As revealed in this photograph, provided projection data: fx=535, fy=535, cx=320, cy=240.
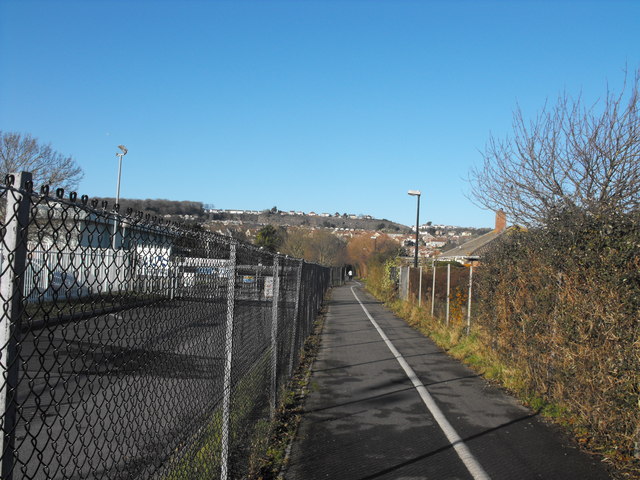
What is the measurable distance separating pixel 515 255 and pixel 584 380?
11.9ft

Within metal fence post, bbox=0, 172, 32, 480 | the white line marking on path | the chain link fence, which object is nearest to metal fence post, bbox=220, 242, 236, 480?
the chain link fence

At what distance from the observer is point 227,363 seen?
4.07 m

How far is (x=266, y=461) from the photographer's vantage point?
5.12m

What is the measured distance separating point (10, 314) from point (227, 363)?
278cm

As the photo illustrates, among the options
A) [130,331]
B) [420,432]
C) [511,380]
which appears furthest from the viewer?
[511,380]

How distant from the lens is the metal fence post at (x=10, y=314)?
54.2 inches

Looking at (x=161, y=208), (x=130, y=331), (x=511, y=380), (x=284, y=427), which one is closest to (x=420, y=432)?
(x=284, y=427)

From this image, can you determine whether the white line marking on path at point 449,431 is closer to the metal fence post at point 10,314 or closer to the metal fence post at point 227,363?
the metal fence post at point 227,363

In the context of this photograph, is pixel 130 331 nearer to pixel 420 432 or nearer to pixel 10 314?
pixel 10 314

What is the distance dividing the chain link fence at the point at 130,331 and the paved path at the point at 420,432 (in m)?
0.86

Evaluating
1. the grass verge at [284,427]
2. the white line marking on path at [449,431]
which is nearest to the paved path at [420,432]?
the white line marking on path at [449,431]

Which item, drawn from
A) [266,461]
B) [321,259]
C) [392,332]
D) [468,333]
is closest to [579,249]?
[266,461]

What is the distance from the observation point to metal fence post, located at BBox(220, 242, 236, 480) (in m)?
3.94

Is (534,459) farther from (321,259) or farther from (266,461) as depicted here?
(321,259)
